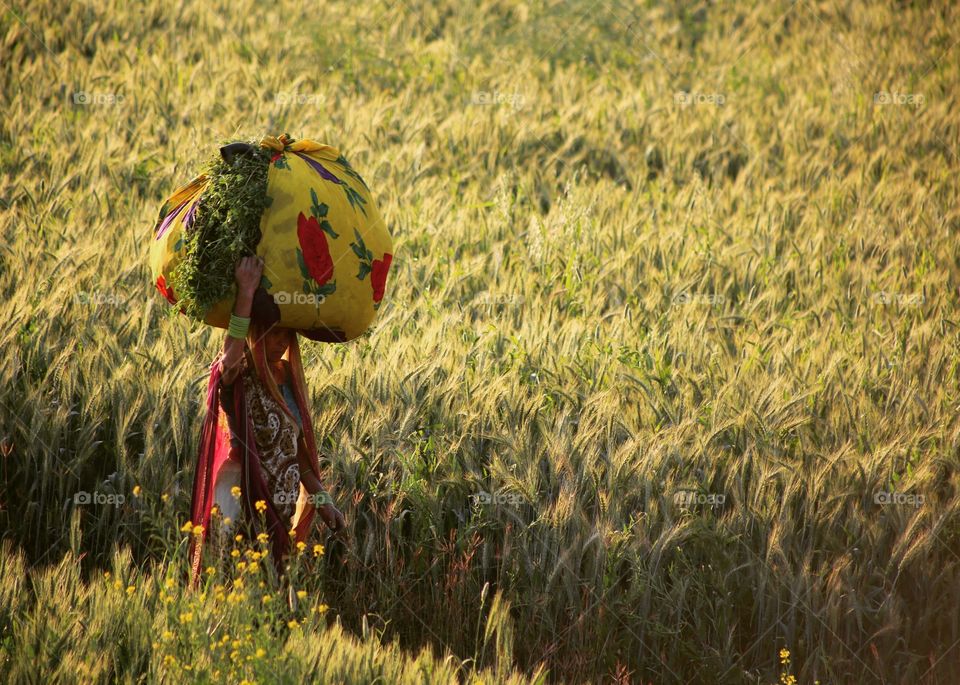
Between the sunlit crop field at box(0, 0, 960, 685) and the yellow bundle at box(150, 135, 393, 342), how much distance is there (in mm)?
413

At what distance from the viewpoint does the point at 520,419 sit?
359 centimetres

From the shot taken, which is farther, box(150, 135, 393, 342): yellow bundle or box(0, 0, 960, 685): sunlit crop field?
box(0, 0, 960, 685): sunlit crop field

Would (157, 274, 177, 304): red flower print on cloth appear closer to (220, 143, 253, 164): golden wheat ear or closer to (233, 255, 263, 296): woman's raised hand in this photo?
(233, 255, 263, 296): woman's raised hand

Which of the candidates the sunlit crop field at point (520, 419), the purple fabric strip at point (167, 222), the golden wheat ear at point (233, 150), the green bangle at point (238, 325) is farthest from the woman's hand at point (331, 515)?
the golden wheat ear at point (233, 150)

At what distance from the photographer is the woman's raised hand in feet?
8.92

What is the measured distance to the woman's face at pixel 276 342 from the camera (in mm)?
2977

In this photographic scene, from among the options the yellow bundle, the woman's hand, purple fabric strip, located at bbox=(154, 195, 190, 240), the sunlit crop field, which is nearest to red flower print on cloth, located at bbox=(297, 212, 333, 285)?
the yellow bundle

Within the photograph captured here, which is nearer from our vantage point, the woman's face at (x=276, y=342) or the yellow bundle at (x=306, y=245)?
the yellow bundle at (x=306, y=245)

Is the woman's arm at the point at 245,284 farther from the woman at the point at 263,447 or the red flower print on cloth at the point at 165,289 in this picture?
the red flower print on cloth at the point at 165,289

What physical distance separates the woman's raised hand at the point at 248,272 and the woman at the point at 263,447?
0.18 meters

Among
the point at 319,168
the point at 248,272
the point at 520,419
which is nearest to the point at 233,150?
the point at 319,168

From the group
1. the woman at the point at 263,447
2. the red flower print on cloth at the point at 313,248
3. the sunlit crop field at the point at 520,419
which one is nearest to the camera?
the red flower print on cloth at the point at 313,248

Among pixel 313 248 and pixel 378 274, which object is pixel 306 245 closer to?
pixel 313 248

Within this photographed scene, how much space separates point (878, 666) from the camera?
3.12 meters
